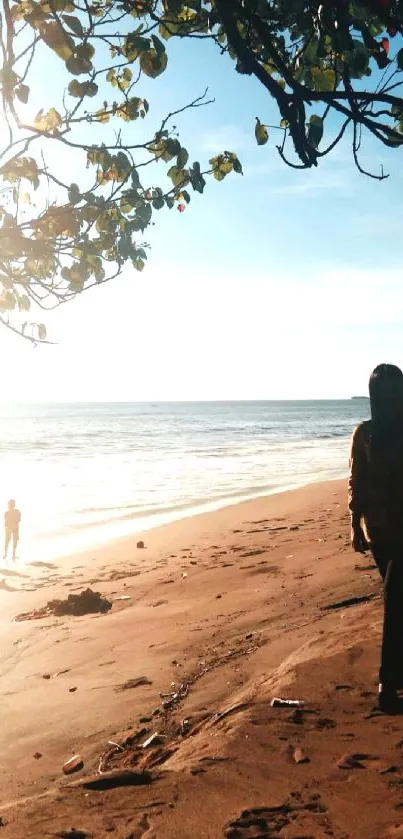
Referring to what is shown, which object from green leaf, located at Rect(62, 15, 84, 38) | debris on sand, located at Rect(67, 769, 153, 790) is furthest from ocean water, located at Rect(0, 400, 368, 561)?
green leaf, located at Rect(62, 15, 84, 38)

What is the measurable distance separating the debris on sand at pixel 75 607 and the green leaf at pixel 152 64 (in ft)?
23.3

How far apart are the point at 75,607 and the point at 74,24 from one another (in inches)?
300

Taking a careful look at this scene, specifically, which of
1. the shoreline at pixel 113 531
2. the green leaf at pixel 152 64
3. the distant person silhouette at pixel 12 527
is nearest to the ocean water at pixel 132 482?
the shoreline at pixel 113 531

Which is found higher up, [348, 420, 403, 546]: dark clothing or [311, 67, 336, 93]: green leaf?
[311, 67, 336, 93]: green leaf

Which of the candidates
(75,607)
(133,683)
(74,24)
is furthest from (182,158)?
(75,607)

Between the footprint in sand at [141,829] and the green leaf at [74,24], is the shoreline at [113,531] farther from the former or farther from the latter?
the green leaf at [74,24]

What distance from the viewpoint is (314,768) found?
3234 mm

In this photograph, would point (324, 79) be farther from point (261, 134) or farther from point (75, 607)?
point (75, 607)

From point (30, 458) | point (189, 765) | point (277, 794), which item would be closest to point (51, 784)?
point (189, 765)

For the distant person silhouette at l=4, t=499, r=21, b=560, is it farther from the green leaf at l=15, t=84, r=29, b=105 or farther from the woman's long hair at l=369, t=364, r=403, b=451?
the green leaf at l=15, t=84, r=29, b=105

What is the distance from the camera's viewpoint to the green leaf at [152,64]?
3738 mm

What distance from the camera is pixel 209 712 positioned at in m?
4.37

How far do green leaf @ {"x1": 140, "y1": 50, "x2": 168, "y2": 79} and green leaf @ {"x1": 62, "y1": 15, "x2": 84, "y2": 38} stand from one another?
48cm

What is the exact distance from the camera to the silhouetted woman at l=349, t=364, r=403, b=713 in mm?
3909
